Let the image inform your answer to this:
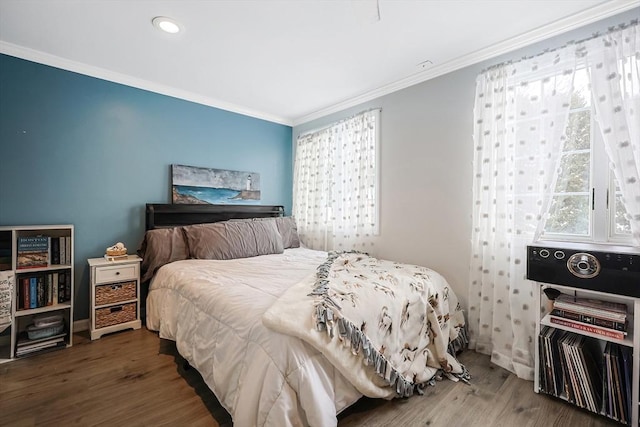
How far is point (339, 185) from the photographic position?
362 cm

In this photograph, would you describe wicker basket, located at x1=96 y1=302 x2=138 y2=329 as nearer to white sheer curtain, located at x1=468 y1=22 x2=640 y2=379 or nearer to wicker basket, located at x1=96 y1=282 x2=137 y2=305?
wicker basket, located at x1=96 y1=282 x2=137 y2=305

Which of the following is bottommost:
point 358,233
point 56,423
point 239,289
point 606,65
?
point 56,423

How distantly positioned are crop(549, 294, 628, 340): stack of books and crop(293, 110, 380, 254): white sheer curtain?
5.66 ft

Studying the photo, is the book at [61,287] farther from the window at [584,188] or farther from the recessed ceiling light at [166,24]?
the window at [584,188]

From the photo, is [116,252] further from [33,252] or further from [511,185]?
[511,185]

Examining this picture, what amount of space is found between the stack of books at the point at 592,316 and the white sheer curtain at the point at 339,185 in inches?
67.9

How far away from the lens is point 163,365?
7.00 ft

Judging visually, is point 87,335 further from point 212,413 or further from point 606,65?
point 606,65

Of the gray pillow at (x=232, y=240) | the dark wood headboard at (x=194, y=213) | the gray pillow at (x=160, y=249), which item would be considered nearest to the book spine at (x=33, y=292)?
the gray pillow at (x=160, y=249)

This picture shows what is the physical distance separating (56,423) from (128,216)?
75.3 inches

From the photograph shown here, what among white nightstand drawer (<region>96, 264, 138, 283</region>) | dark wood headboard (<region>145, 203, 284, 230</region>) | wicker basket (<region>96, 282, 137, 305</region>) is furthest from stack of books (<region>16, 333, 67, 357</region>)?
dark wood headboard (<region>145, 203, 284, 230</region>)

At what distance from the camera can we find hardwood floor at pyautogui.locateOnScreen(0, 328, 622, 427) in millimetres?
1577

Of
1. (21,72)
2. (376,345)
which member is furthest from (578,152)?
(21,72)

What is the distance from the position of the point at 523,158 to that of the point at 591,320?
3.71 ft
